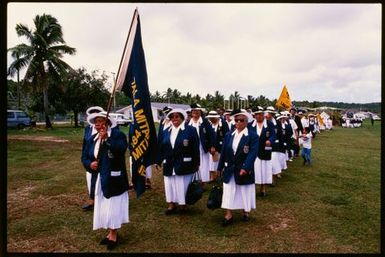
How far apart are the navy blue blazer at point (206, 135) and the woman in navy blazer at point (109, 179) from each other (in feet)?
11.8

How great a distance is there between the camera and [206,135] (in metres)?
8.36

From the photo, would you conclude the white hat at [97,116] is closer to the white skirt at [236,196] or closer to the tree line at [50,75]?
the white skirt at [236,196]

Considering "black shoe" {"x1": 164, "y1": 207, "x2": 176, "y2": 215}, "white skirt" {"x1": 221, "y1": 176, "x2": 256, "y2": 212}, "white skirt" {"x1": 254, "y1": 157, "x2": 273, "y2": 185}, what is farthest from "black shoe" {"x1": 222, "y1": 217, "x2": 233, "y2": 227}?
"white skirt" {"x1": 254, "y1": 157, "x2": 273, "y2": 185}

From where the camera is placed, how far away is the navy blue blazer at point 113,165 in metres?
4.73

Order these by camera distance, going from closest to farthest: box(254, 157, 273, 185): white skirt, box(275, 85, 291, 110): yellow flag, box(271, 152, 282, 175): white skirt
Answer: box(254, 157, 273, 185): white skirt → box(271, 152, 282, 175): white skirt → box(275, 85, 291, 110): yellow flag

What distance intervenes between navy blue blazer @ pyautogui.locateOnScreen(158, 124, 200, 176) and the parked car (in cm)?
2283

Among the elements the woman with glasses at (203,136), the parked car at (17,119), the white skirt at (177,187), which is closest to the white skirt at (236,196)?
the white skirt at (177,187)

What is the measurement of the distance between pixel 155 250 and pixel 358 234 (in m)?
3.19

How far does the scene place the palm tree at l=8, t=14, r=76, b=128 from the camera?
2678cm

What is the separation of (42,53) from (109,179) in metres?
26.5

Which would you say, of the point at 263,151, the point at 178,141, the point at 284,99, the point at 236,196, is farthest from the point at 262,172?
the point at 284,99

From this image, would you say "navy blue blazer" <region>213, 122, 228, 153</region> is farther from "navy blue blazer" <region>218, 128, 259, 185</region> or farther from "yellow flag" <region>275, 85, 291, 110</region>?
"yellow flag" <region>275, 85, 291, 110</region>

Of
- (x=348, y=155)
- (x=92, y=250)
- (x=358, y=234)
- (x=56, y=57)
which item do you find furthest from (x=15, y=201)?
(x=56, y=57)

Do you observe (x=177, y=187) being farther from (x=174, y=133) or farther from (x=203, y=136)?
(x=203, y=136)
